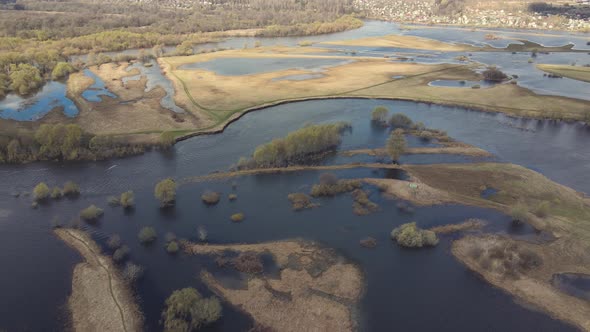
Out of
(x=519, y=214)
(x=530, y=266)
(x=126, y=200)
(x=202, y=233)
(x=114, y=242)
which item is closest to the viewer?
(x=530, y=266)

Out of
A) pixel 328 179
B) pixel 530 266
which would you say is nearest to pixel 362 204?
pixel 328 179

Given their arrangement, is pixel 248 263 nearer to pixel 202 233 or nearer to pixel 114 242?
pixel 202 233

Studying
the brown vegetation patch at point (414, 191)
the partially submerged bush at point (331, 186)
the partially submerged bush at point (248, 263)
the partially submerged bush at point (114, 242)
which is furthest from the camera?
the partially submerged bush at point (331, 186)

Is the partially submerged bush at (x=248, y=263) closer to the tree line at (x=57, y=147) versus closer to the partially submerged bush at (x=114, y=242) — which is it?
the partially submerged bush at (x=114, y=242)

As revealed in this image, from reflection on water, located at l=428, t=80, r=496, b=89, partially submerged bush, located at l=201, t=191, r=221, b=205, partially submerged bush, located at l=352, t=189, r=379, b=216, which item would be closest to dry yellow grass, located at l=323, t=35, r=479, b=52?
reflection on water, located at l=428, t=80, r=496, b=89

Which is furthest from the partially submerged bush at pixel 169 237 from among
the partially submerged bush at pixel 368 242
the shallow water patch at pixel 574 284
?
the shallow water patch at pixel 574 284

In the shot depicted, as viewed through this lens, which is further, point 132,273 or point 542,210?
point 542,210
